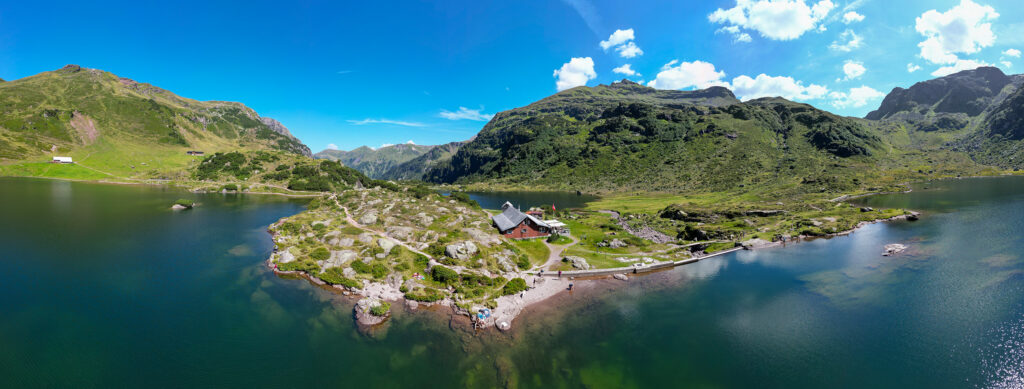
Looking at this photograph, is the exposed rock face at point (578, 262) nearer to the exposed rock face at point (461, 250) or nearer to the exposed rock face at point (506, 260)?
the exposed rock face at point (506, 260)

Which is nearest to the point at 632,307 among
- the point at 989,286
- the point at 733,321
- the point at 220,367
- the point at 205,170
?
the point at 733,321

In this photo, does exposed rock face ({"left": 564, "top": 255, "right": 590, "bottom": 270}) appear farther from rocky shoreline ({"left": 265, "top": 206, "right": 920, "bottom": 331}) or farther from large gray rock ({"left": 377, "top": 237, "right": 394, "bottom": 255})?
large gray rock ({"left": 377, "top": 237, "right": 394, "bottom": 255})

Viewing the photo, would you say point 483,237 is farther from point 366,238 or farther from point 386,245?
point 366,238

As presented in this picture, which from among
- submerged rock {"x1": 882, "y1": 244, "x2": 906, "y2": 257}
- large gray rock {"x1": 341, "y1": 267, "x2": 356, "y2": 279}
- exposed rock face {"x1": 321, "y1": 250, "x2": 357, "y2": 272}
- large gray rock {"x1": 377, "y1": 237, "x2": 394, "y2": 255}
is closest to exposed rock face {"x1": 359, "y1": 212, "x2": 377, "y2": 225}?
large gray rock {"x1": 377, "y1": 237, "x2": 394, "y2": 255}

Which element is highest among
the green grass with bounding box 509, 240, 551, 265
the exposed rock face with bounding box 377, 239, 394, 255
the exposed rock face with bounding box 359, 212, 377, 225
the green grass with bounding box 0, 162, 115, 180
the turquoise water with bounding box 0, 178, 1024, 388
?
the green grass with bounding box 0, 162, 115, 180

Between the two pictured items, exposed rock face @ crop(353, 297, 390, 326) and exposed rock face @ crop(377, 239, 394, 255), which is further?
exposed rock face @ crop(377, 239, 394, 255)

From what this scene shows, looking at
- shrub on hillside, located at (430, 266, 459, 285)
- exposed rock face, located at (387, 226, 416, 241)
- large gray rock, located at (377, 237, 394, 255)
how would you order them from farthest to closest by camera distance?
exposed rock face, located at (387, 226, 416, 241), large gray rock, located at (377, 237, 394, 255), shrub on hillside, located at (430, 266, 459, 285)

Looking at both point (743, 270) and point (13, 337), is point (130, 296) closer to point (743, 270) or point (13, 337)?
point (13, 337)
